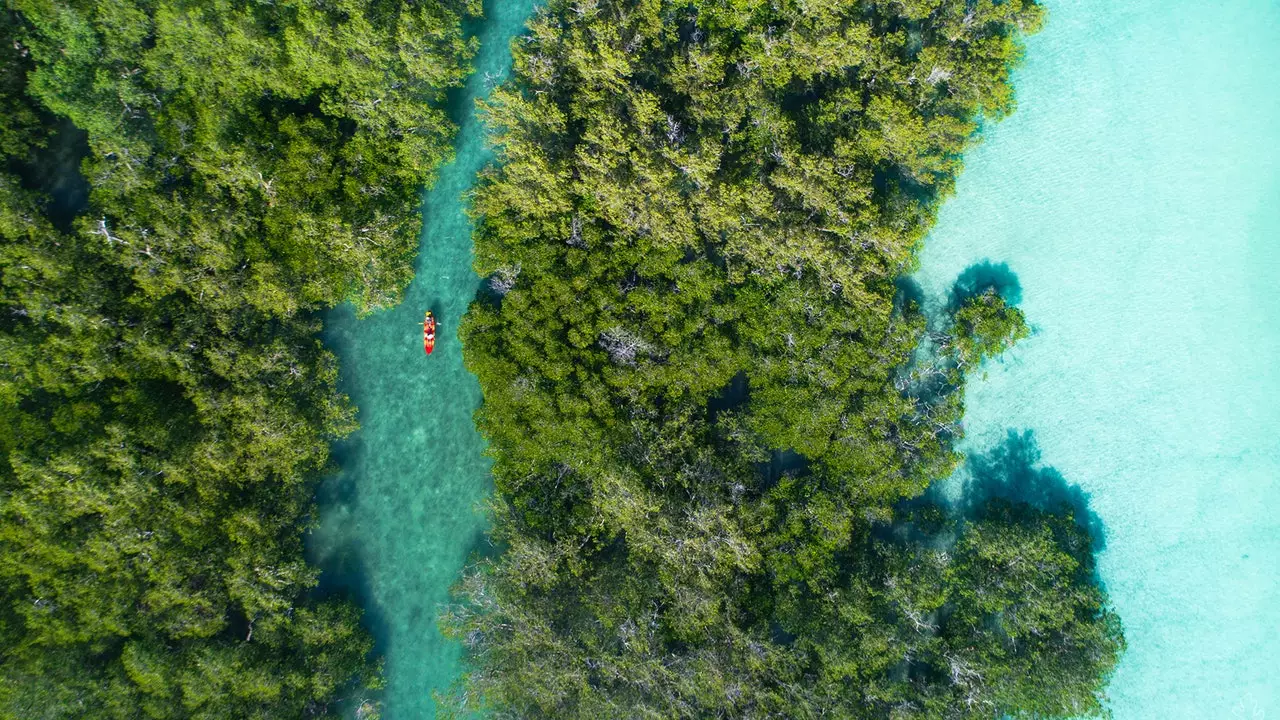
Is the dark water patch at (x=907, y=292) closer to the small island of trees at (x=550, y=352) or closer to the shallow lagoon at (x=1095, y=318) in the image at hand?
the shallow lagoon at (x=1095, y=318)

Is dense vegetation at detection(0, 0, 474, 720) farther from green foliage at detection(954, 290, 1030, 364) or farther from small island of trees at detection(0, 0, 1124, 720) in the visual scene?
green foliage at detection(954, 290, 1030, 364)

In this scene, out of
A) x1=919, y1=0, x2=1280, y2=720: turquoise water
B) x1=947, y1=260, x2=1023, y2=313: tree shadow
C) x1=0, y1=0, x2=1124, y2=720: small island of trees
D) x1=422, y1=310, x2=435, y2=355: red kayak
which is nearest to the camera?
x1=0, y1=0, x2=1124, y2=720: small island of trees

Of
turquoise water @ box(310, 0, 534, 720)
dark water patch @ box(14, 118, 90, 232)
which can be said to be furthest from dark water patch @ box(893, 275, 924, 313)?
dark water patch @ box(14, 118, 90, 232)

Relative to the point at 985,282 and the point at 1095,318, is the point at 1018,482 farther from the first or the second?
the point at 985,282

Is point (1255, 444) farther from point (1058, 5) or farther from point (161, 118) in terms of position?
point (161, 118)

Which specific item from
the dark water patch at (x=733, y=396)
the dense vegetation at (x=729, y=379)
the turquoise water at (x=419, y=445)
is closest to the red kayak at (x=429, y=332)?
the turquoise water at (x=419, y=445)

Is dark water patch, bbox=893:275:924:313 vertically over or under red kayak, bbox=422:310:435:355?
over

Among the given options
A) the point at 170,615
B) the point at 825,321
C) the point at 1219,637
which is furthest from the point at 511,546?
the point at 1219,637

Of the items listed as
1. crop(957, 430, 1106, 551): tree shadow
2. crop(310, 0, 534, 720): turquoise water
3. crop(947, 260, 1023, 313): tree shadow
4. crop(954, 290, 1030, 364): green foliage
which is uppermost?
crop(947, 260, 1023, 313): tree shadow
